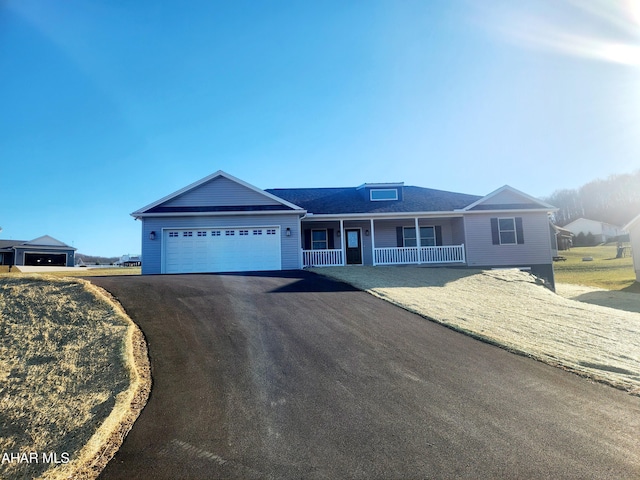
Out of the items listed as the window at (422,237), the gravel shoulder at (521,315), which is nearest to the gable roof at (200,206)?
the gravel shoulder at (521,315)

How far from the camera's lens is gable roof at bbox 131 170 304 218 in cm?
1694

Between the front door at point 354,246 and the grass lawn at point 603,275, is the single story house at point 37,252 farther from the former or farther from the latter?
the grass lawn at point 603,275

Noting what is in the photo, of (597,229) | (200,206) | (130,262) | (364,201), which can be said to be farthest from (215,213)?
(597,229)

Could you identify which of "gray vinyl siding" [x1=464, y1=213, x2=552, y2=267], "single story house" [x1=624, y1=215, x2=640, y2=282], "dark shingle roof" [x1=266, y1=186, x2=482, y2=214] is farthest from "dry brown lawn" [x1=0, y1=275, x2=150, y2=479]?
"single story house" [x1=624, y1=215, x2=640, y2=282]

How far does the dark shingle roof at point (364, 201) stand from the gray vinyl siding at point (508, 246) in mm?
1429

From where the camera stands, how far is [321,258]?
18844 millimetres

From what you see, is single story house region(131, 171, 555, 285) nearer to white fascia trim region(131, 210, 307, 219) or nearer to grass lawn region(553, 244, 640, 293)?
white fascia trim region(131, 210, 307, 219)

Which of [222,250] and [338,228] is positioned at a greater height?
[338,228]

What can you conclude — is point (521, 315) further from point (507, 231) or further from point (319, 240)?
point (319, 240)

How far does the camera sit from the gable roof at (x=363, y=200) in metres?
19.8

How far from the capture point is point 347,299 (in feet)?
33.7

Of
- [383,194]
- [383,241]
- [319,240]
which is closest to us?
[319,240]

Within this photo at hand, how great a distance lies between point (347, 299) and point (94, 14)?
9.72 m

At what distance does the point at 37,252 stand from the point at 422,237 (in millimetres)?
39603
